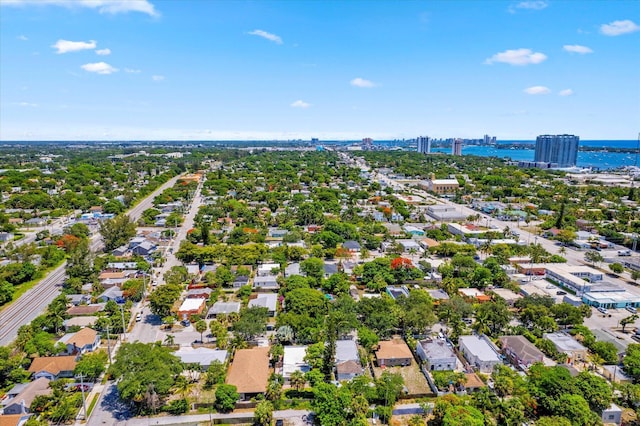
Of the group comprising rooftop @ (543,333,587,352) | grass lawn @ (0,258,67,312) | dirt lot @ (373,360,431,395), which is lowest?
dirt lot @ (373,360,431,395)

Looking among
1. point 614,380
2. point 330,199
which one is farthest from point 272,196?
point 614,380

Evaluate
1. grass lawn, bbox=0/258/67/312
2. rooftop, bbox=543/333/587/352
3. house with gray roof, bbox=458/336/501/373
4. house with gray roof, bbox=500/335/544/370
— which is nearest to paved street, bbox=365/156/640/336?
rooftop, bbox=543/333/587/352

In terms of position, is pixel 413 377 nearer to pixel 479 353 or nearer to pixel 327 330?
pixel 479 353

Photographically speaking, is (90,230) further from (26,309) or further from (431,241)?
(431,241)

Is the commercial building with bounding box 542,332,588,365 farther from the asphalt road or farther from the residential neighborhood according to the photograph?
the asphalt road

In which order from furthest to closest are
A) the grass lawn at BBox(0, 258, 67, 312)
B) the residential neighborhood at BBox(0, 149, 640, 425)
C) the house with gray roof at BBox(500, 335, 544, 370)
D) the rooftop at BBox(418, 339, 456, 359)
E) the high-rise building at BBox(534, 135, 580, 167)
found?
1. the high-rise building at BBox(534, 135, 580, 167)
2. the grass lawn at BBox(0, 258, 67, 312)
3. the rooftop at BBox(418, 339, 456, 359)
4. the house with gray roof at BBox(500, 335, 544, 370)
5. the residential neighborhood at BBox(0, 149, 640, 425)

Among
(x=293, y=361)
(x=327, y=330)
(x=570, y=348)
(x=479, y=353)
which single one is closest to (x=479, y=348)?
(x=479, y=353)
